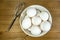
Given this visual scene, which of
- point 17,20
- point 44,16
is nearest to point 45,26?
point 44,16

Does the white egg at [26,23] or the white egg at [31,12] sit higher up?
the white egg at [31,12]

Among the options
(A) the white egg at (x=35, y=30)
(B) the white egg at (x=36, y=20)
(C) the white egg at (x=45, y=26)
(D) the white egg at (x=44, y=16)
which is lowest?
(A) the white egg at (x=35, y=30)

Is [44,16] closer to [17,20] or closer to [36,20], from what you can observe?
[36,20]

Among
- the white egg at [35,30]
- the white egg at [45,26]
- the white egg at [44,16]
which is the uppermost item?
the white egg at [44,16]

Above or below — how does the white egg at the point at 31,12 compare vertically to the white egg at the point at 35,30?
above

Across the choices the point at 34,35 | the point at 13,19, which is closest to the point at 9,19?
the point at 13,19
